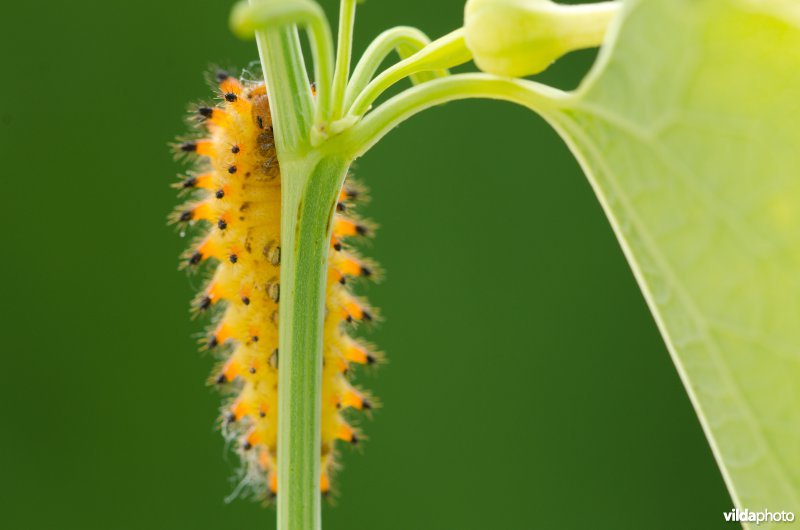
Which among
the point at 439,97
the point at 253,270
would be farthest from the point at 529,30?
the point at 253,270

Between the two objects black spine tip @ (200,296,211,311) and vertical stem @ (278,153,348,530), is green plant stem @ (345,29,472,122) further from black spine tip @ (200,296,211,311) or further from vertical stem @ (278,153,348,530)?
black spine tip @ (200,296,211,311)

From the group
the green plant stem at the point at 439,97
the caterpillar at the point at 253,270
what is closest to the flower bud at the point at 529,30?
the green plant stem at the point at 439,97

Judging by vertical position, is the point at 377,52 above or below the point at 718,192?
above

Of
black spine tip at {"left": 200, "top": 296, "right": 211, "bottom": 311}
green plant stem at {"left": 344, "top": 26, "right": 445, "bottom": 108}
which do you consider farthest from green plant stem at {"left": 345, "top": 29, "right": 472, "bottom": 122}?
black spine tip at {"left": 200, "top": 296, "right": 211, "bottom": 311}

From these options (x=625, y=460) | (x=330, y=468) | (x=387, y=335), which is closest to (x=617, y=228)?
(x=330, y=468)

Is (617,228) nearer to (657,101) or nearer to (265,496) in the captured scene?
(657,101)

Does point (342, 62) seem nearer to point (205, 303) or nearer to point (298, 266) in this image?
point (298, 266)
